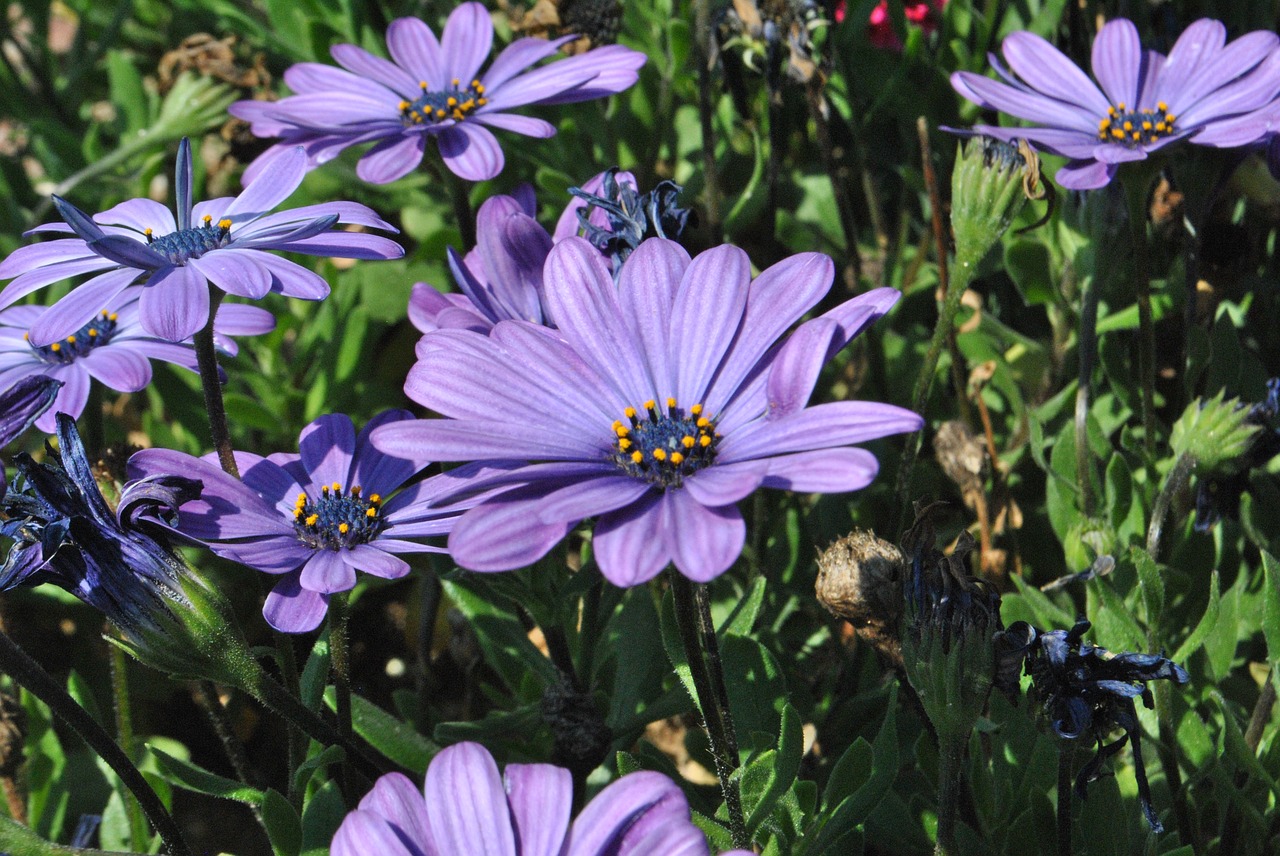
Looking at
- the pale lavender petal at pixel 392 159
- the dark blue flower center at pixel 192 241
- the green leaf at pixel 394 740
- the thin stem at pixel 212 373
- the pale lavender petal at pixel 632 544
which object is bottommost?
the green leaf at pixel 394 740

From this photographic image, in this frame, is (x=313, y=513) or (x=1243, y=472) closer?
(x=313, y=513)

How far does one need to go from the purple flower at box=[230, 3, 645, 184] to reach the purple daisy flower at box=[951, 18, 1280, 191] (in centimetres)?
65

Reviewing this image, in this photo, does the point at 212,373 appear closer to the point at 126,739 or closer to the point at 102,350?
the point at 102,350

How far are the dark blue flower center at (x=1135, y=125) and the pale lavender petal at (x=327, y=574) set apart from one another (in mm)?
1360

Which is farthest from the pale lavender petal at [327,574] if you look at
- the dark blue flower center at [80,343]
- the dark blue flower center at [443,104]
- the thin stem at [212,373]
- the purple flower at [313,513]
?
the dark blue flower center at [443,104]

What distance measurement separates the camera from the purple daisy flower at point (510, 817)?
3.79 feet

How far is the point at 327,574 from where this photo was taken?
4.79 ft

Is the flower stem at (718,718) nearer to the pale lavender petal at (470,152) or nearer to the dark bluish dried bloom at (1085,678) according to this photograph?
the dark bluish dried bloom at (1085,678)

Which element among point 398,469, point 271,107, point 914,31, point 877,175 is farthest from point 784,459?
point 877,175

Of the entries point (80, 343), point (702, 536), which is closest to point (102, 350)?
point (80, 343)

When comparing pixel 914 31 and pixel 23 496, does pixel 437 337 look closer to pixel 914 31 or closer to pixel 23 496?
pixel 23 496

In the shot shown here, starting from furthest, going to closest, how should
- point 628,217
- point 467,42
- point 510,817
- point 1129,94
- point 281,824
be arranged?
point 467,42 < point 1129,94 < point 628,217 < point 281,824 < point 510,817

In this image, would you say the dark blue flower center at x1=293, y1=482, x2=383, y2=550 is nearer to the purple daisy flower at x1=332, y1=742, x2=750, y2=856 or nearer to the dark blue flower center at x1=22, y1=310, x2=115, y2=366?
the purple daisy flower at x1=332, y1=742, x2=750, y2=856

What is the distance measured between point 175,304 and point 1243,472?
1.57 meters
